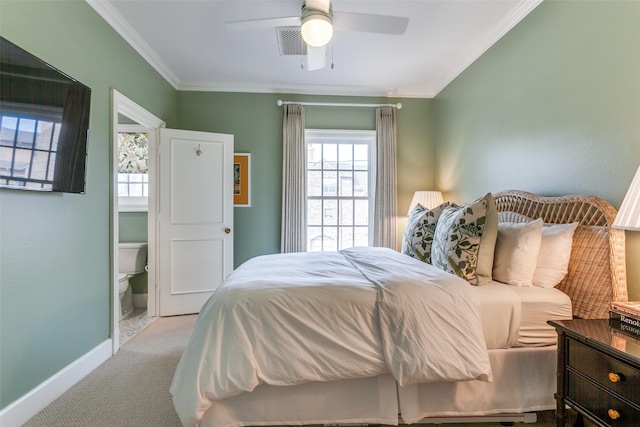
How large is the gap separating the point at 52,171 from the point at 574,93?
323cm

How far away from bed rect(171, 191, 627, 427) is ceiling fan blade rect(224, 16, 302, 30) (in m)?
1.60

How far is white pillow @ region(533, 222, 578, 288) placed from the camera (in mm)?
1693

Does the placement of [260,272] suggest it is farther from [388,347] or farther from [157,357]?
[157,357]

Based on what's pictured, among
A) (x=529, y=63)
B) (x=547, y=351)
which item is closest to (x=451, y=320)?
(x=547, y=351)

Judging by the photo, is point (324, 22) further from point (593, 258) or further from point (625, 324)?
point (625, 324)

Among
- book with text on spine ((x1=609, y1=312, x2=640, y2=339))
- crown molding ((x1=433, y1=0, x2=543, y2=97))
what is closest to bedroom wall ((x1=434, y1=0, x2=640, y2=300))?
crown molding ((x1=433, y1=0, x2=543, y2=97))

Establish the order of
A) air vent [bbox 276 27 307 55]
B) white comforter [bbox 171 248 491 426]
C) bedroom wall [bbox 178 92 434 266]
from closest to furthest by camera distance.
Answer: white comforter [bbox 171 248 491 426], air vent [bbox 276 27 307 55], bedroom wall [bbox 178 92 434 266]

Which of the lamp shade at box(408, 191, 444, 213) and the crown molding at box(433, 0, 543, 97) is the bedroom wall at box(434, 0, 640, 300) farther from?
the lamp shade at box(408, 191, 444, 213)

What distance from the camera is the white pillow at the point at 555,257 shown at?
169 cm

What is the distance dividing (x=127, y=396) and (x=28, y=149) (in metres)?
1.58

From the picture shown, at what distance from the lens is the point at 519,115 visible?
95.2 inches

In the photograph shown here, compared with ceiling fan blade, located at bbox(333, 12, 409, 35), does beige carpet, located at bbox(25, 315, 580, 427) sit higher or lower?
lower

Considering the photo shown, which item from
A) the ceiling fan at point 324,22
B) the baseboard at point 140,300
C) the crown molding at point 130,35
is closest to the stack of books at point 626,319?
the ceiling fan at point 324,22

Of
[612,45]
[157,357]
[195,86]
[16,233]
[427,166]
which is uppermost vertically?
[195,86]
